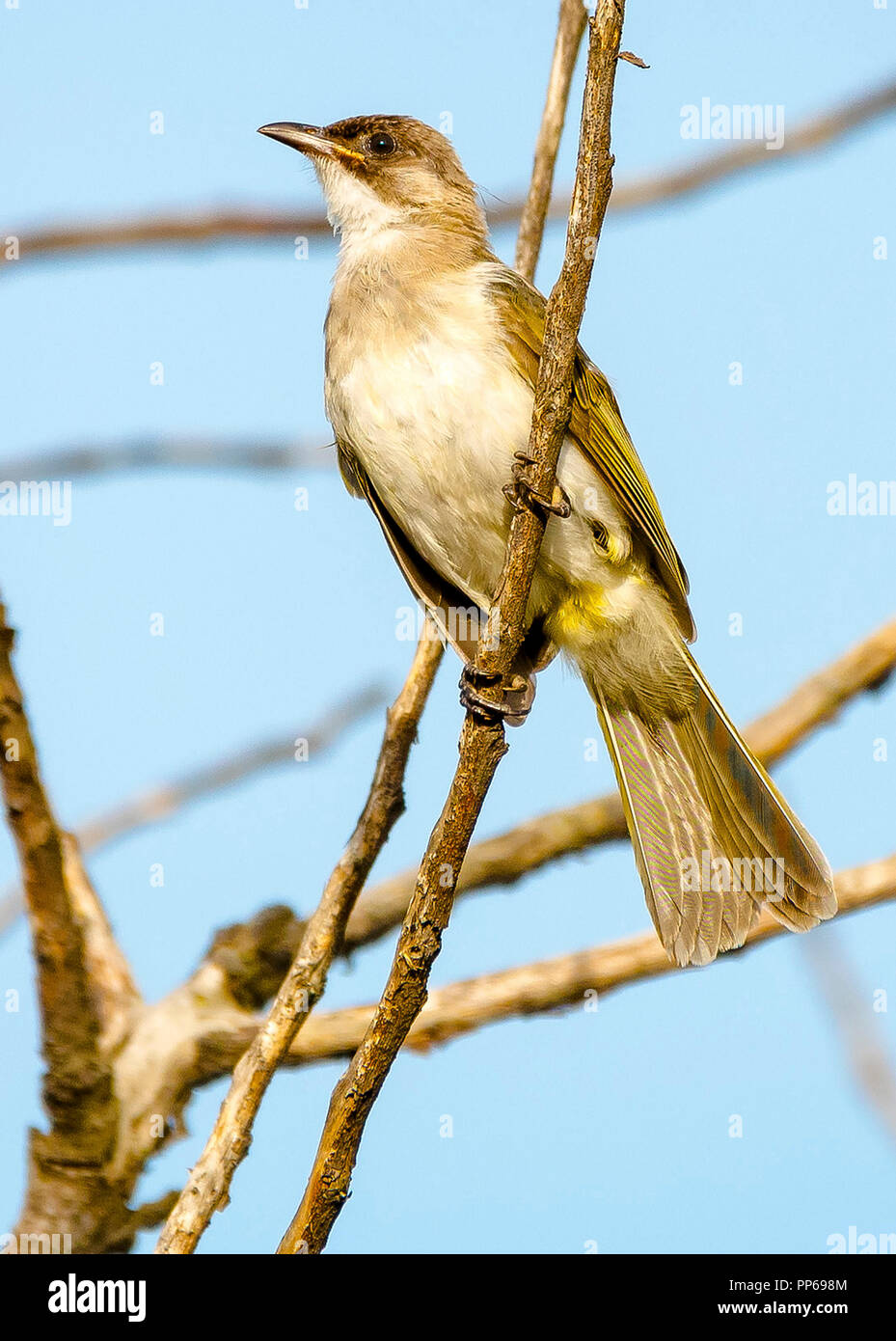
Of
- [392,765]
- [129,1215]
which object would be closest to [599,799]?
[392,765]

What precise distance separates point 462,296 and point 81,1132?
322 cm

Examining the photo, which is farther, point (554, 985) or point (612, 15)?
point (554, 985)

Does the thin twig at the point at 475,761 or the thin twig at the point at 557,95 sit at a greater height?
the thin twig at the point at 557,95

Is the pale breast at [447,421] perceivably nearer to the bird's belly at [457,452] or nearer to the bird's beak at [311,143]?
the bird's belly at [457,452]

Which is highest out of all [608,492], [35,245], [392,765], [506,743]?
[35,245]

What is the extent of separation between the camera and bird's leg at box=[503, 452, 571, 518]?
379 centimetres

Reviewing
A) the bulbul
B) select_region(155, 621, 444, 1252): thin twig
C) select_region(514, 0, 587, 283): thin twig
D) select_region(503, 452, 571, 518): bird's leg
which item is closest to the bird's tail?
the bulbul

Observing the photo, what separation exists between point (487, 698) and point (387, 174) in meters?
2.59

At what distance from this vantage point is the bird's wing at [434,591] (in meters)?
5.34

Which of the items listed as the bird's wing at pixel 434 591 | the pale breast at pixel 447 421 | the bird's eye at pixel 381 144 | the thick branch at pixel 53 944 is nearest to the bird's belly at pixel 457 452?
the pale breast at pixel 447 421

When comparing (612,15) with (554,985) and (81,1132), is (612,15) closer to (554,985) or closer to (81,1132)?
(554,985)

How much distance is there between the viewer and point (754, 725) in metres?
5.93

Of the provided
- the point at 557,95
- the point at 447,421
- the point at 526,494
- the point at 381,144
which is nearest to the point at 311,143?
the point at 381,144

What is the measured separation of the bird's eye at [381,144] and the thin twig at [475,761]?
243 centimetres
